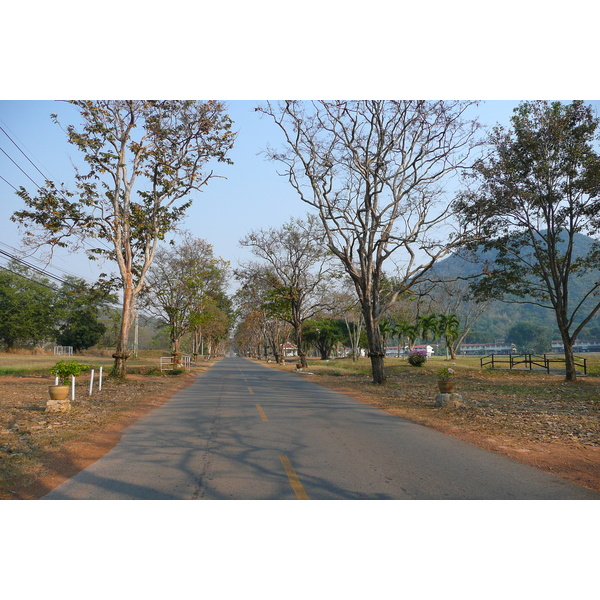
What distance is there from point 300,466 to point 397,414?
6.80 m

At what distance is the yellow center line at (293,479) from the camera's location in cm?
550

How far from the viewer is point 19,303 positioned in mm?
70938

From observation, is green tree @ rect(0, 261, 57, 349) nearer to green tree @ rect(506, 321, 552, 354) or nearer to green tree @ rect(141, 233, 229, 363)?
green tree @ rect(141, 233, 229, 363)

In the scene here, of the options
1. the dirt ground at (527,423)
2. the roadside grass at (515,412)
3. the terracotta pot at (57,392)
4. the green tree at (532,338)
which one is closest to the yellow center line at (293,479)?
the dirt ground at (527,423)

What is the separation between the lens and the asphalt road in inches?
224

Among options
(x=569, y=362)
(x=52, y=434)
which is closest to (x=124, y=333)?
(x=52, y=434)

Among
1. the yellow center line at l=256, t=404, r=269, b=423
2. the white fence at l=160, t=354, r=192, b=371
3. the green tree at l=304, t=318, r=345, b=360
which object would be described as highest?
the green tree at l=304, t=318, r=345, b=360

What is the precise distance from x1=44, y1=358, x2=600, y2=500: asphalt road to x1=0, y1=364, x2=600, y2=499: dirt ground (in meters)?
0.46

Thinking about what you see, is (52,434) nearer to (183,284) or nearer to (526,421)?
(526,421)

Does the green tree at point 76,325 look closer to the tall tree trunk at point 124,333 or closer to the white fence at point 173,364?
the white fence at point 173,364

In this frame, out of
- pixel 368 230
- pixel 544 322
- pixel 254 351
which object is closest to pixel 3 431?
pixel 368 230

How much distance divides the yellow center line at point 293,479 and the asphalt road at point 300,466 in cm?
1

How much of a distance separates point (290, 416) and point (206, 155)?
1456 cm

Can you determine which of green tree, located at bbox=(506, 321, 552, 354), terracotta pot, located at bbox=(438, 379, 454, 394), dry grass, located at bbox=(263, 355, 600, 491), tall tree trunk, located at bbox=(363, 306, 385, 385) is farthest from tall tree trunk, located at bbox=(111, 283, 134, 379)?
green tree, located at bbox=(506, 321, 552, 354)
